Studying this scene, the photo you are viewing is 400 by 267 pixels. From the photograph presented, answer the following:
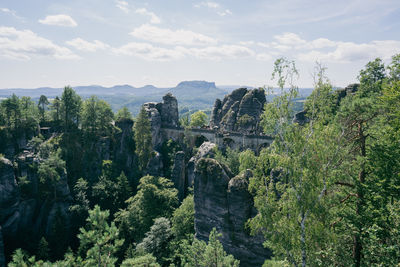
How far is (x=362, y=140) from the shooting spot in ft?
46.4

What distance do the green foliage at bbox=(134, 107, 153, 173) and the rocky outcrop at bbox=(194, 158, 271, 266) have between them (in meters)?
33.3

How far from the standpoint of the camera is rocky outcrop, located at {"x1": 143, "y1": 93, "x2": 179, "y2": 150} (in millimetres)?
70312

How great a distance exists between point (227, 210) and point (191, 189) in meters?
18.1

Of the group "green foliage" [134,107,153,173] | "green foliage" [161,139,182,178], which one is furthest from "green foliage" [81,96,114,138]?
"green foliage" [161,139,182,178]

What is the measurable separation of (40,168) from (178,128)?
1353 inches

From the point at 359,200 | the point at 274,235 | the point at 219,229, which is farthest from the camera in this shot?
the point at 219,229

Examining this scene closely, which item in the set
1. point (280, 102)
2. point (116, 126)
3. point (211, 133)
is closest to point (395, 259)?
point (280, 102)

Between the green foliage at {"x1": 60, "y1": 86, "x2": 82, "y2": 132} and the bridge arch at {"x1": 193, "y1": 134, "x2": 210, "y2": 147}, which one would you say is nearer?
the green foliage at {"x1": 60, "y1": 86, "x2": 82, "y2": 132}

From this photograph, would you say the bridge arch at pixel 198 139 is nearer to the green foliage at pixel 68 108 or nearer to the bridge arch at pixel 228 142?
the bridge arch at pixel 228 142

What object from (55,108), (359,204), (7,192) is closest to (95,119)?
(55,108)

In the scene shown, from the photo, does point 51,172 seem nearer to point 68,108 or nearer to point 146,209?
point 68,108

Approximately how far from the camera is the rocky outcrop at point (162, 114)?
231 ft

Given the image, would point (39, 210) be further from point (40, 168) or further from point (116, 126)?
point (116, 126)

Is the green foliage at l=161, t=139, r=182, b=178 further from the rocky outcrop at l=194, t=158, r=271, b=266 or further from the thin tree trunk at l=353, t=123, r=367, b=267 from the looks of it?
the thin tree trunk at l=353, t=123, r=367, b=267
